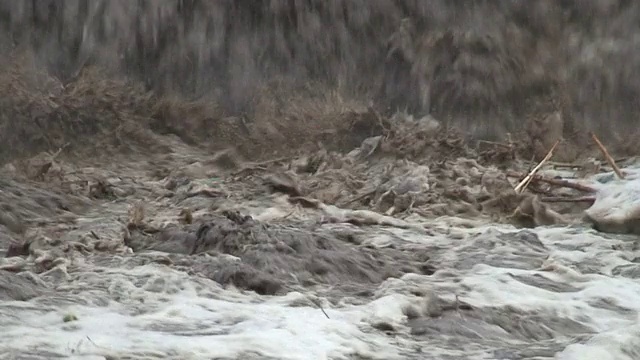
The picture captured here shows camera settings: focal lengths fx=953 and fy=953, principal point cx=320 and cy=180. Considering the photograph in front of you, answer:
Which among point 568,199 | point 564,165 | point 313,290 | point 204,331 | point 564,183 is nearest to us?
point 204,331

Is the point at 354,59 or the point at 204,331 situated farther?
the point at 354,59

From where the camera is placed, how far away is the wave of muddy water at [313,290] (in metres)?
2.00

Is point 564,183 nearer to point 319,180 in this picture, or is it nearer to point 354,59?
point 319,180

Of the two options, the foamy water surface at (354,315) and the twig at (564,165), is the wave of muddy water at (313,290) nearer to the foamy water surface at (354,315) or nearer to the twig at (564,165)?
the foamy water surface at (354,315)

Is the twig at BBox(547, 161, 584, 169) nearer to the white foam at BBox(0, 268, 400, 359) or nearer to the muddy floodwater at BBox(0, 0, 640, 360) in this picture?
the muddy floodwater at BBox(0, 0, 640, 360)

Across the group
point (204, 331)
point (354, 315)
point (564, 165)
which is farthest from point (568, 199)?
point (204, 331)

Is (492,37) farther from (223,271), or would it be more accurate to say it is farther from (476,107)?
(223,271)

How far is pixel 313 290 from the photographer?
244cm

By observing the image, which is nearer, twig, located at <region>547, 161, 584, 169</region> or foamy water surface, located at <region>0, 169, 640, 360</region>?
foamy water surface, located at <region>0, 169, 640, 360</region>

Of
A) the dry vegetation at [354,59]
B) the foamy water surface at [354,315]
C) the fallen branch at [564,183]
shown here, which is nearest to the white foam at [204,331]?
the foamy water surface at [354,315]

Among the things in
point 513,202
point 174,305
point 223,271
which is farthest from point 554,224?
point 174,305

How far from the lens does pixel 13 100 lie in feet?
14.5

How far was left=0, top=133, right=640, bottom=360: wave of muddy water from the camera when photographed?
2.00m

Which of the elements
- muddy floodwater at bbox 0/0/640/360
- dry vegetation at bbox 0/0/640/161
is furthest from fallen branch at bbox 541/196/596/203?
dry vegetation at bbox 0/0/640/161
